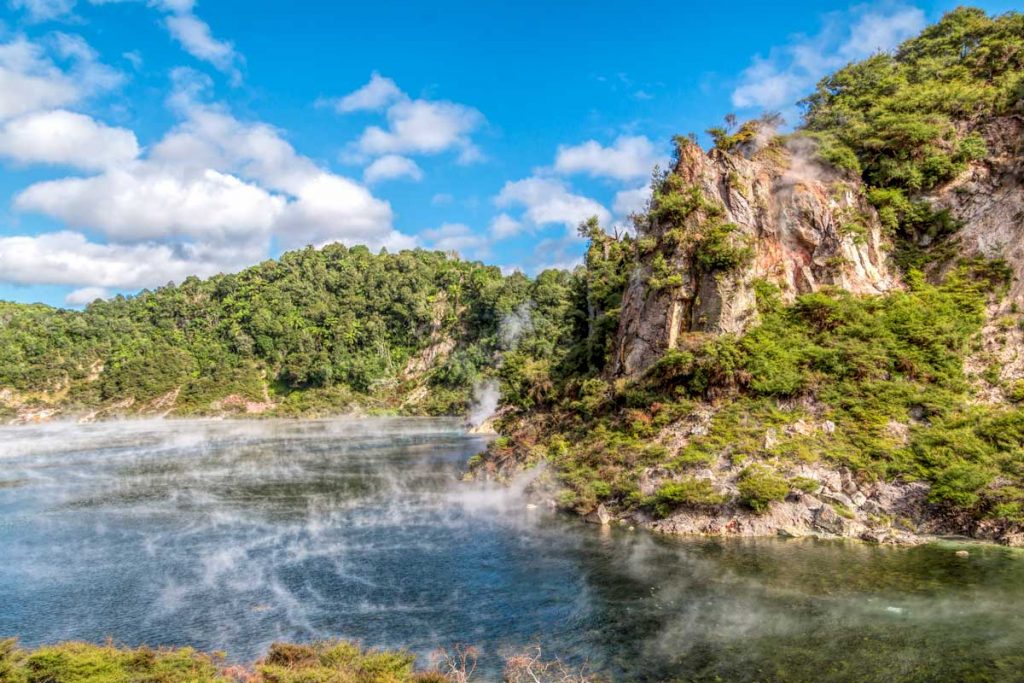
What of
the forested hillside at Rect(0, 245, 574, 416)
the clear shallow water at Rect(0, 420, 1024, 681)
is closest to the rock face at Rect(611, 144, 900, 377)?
the clear shallow water at Rect(0, 420, 1024, 681)

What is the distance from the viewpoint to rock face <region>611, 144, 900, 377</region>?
4294 centimetres

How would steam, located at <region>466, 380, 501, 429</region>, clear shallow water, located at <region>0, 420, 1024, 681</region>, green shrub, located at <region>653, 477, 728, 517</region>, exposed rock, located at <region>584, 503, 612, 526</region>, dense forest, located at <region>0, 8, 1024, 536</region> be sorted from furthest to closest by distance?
steam, located at <region>466, 380, 501, 429</region>
exposed rock, located at <region>584, 503, 612, 526</region>
dense forest, located at <region>0, 8, 1024, 536</region>
green shrub, located at <region>653, 477, 728, 517</region>
clear shallow water, located at <region>0, 420, 1024, 681</region>

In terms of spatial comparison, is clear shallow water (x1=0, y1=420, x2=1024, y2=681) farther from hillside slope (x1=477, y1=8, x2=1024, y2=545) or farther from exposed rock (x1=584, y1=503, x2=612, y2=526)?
hillside slope (x1=477, y1=8, x2=1024, y2=545)

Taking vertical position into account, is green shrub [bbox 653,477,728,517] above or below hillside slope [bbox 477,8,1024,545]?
below

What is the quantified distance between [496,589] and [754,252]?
96.2ft

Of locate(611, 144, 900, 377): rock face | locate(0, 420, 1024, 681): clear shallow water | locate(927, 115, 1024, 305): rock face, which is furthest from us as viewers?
locate(611, 144, 900, 377): rock face

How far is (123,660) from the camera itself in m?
16.5

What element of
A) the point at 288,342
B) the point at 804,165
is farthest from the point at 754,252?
the point at 288,342

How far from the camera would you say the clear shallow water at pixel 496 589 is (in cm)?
1948

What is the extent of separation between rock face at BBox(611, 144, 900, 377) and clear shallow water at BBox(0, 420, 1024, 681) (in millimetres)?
16194

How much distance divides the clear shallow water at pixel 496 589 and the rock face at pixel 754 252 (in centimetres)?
1619

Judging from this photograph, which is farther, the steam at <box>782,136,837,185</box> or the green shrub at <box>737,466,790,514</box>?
the steam at <box>782,136,837,185</box>

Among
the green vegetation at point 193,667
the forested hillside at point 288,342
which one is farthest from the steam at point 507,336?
the green vegetation at point 193,667

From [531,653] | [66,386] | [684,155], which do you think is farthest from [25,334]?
[531,653]
